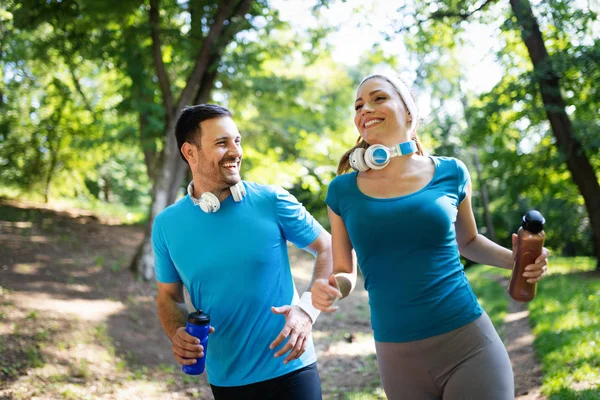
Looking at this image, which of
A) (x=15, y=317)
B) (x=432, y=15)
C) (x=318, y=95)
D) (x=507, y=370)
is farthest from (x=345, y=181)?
(x=318, y=95)

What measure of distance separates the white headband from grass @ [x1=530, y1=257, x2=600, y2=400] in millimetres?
3666

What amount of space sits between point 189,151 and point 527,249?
190 centimetres

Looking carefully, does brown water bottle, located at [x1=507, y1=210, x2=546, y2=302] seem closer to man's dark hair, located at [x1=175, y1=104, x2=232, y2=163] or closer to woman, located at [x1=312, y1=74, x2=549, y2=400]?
woman, located at [x1=312, y1=74, x2=549, y2=400]

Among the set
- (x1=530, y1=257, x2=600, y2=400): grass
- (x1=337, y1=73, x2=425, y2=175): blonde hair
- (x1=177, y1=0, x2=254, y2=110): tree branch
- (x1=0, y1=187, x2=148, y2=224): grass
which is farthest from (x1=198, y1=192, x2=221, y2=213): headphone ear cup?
(x1=0, y1=187, x2=148, y2=224): grass

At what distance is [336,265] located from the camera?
8.54 feet

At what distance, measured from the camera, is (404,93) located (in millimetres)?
2607

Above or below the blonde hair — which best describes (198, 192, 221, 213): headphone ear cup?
below

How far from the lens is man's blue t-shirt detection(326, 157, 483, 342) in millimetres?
2305

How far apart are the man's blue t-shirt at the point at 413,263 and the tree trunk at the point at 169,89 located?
8.59 meters

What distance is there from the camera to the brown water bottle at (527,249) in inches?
92.7

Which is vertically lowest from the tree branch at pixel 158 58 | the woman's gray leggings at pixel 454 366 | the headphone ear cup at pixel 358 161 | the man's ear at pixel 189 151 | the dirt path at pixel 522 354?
the dirt path at pixel 522 354

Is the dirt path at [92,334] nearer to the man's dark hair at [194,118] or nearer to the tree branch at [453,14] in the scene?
the man's dark hair at [194,118]

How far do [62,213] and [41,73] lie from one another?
14.2 feet

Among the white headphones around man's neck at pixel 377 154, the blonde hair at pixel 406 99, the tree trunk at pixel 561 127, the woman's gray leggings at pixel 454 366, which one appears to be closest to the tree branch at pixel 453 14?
the tree trunk at pixel 561 127
